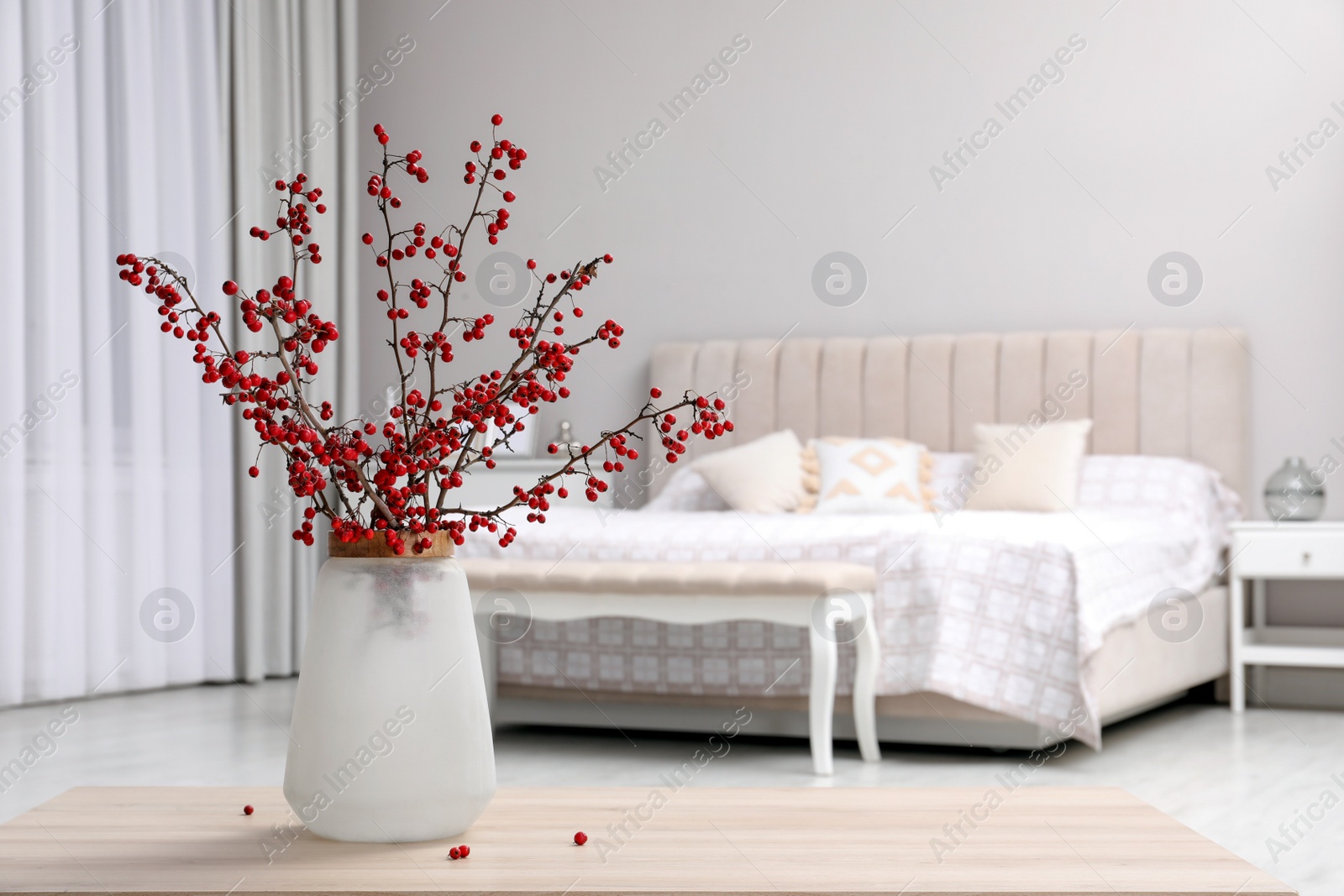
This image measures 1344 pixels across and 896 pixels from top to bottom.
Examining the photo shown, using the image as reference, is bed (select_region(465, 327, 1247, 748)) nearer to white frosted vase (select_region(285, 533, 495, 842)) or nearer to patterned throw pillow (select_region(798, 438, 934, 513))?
patterned throw pillow (select_region(798, 438, 934, 513))

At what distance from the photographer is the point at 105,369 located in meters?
4.27

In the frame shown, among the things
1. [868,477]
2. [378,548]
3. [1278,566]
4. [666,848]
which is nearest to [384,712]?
[378,548]

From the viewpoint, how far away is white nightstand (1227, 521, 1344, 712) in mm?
3906

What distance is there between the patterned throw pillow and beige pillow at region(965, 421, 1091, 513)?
0.19 metres

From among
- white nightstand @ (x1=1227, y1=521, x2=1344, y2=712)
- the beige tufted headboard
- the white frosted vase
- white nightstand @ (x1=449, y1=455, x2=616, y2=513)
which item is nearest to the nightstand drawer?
white nightstand @ (x1=1227, y1=521, x2=1344, y2=712)

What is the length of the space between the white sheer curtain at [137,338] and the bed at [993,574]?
4.93 feet

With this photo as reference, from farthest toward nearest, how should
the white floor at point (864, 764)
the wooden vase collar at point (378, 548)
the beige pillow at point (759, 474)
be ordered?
the beige pillow at point (759, 474)
the white floor at point (864, 764)
the wooden vase collar at point (378, 548)

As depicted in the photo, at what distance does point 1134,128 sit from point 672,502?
2194 mm

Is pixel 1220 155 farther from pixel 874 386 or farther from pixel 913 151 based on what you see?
pixel 874 386

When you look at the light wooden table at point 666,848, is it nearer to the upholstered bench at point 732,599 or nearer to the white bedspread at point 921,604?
the upholstered bench at point 732,599

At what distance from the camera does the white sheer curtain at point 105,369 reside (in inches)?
156

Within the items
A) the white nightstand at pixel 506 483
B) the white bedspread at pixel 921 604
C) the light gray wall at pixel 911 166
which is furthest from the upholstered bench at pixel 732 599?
the light gray wall at pixel 911 166

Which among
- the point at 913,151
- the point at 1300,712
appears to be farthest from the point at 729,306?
the point at 1300,712

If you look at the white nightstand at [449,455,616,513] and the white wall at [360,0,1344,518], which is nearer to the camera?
the white wall at [360,0,1344,518]
